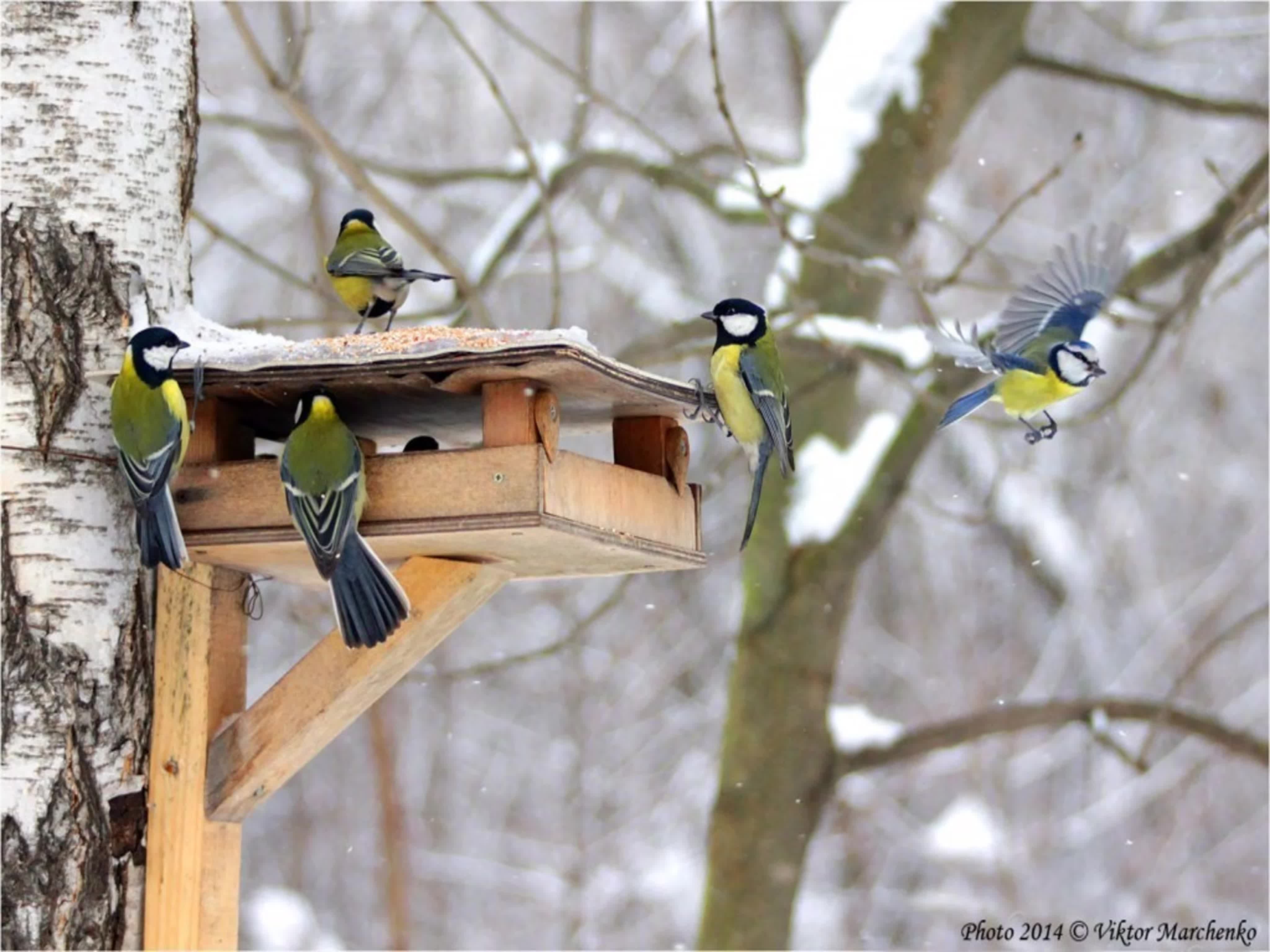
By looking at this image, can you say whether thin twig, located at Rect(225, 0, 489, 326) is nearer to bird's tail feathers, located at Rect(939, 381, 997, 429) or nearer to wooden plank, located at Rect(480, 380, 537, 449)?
bird's tail feathers, located at Rect(939, 381, 997, 429)

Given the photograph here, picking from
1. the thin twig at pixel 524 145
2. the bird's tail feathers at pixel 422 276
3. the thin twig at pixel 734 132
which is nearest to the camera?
the bird's tail feathers at pixel 422 276

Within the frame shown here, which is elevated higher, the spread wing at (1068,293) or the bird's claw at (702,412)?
the spread wing at (1068,293)

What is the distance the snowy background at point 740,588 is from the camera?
306 inches

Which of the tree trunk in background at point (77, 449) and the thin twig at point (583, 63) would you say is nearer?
the tree trunk in background at point (77, 449)

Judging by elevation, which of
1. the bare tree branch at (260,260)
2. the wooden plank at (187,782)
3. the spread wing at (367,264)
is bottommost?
the wooden plank at (187,782)

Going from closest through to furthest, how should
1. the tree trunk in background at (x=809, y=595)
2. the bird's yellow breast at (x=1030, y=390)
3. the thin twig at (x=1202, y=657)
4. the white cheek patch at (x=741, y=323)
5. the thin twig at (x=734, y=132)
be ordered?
1. the white cheek patch at (x=741, y=323)
2. the bird's yellow breast at (x=1030, y=390)
3. the thin twig at (x=734, y=132)
4. the thin twig at (x=1202, y=657)
5. the tree trunk in background at (x=809, y=595)

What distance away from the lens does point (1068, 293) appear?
3537mm

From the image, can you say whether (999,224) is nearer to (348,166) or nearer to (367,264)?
(367,264)

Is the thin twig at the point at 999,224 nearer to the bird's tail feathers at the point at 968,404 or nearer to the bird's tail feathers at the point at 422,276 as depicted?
the bird's tail feathers at the point at 968,404

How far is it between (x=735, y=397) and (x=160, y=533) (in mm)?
1338

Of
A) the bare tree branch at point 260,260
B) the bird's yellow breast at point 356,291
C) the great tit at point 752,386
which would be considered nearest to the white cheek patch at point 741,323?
the great tit at point 752,386

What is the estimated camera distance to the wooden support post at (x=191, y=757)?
2545 millimetres

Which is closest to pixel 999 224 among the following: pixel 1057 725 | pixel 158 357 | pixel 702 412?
pixel 702 412

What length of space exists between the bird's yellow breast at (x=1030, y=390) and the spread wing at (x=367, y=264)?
56.8 inches
